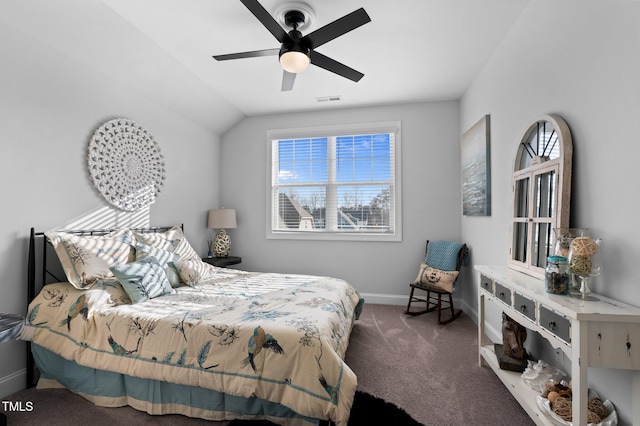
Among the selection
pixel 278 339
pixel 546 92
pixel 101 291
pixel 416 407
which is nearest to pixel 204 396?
pixel 278 339

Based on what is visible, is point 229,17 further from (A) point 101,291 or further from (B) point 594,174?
(B) point 594,174

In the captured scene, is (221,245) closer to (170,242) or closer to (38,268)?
(170,242)

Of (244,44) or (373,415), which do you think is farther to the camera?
(244,44)

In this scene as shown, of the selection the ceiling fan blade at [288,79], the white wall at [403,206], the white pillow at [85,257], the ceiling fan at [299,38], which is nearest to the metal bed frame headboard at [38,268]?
the white pillow at [85,257]

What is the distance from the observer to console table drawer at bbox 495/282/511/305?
202 centimetres

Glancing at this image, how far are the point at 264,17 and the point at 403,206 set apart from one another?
9.79 feet

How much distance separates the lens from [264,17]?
6.35ft

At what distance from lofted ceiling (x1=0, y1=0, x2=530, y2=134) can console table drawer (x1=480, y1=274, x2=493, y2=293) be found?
2.06 meters

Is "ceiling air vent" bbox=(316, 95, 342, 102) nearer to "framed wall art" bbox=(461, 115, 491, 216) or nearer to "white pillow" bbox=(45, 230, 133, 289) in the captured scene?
"framed wall art" bbox=(461, 115, 491, 216)

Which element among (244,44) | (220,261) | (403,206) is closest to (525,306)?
(403,206)

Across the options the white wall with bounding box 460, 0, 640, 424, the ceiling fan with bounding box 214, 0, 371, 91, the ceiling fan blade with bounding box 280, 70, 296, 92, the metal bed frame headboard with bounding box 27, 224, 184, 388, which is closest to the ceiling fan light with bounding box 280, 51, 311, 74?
the ceiling fan with bounding box 214, 0, 371, 91

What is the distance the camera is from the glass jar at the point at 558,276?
1.61m

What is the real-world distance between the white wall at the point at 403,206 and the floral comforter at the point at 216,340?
195 centimetres

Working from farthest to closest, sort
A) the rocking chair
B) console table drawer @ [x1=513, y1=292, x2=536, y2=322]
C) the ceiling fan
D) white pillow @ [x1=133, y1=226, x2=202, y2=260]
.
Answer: the rocking chair → white pillow @ [x1=133, y1=226, x2=202, y2=260] → the ceiling fan → console table drawer @ [x1=513, y1=292, x2=536, y2=322]
